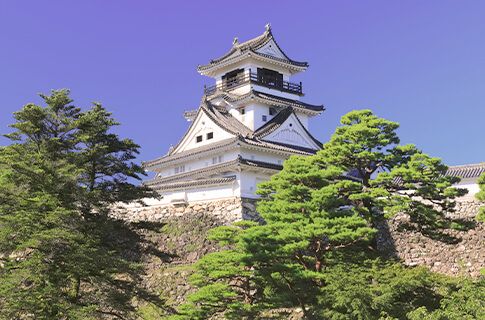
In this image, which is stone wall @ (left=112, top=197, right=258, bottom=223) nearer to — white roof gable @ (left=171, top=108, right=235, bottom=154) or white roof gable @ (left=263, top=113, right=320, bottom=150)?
white roof gable @ (left=171, top=108, right=235, bottom=154)

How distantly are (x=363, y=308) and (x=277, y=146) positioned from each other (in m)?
→ 10.9

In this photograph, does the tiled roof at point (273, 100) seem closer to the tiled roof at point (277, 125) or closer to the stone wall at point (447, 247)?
the tiled roof at point (277, 125)

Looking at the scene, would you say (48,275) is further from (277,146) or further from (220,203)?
(277,146)

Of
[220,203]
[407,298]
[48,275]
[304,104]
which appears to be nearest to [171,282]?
[220,203]

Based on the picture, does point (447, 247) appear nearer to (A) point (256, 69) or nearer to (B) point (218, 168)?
(B) point (218, 168)

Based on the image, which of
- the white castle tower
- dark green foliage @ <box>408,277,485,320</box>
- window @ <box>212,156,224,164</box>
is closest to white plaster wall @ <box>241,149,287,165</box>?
the white castle tower

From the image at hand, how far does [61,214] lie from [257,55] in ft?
50.8

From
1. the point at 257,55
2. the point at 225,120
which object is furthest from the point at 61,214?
the point at 257,55

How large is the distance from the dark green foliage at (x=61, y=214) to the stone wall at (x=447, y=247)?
876 centimetres

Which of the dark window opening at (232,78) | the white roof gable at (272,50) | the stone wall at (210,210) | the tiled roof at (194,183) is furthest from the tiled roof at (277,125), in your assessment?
the stone wall at (210,210)

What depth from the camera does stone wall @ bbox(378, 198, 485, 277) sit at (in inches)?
663

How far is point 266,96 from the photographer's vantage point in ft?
77.9

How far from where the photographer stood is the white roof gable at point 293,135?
22.8m

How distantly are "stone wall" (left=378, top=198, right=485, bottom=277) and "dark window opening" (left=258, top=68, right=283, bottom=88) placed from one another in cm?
952
